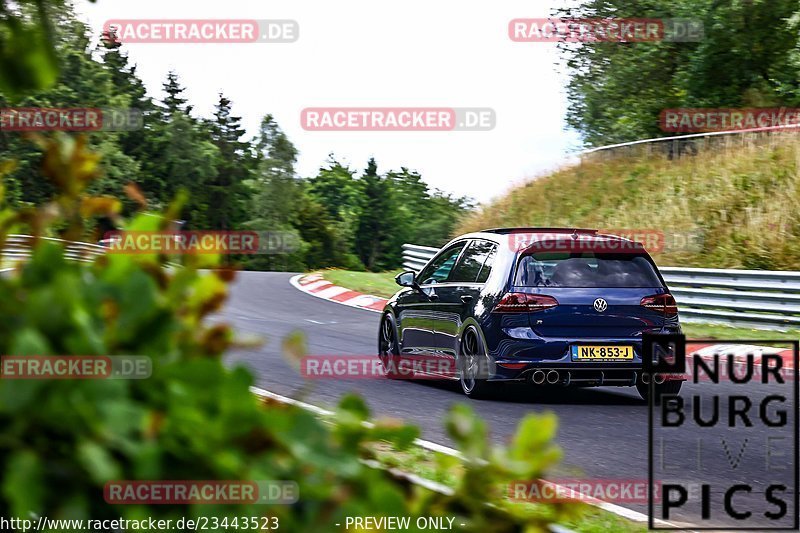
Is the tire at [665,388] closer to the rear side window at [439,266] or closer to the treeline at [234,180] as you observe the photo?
the rear side window at [439,266]

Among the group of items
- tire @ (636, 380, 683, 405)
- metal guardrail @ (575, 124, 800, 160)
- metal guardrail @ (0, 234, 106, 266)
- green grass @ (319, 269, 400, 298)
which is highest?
metal guardrail @ (575, 124, 800, 160)

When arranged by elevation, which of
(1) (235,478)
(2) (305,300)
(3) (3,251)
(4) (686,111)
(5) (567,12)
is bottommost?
(2) (305,300)

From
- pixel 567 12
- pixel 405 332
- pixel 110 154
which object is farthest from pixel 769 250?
pixel 110 154

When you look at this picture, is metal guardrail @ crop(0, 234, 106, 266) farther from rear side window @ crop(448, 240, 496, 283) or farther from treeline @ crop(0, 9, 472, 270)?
treeline @ crop(0, 9, 472, 270)

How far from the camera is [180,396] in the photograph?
1573 mm

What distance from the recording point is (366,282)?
2891 cm

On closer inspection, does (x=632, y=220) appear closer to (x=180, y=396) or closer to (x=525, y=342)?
(x=525, y=342)

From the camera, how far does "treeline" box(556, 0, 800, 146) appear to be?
3234 cm

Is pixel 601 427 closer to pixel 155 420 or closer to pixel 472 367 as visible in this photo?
pixel 472 367

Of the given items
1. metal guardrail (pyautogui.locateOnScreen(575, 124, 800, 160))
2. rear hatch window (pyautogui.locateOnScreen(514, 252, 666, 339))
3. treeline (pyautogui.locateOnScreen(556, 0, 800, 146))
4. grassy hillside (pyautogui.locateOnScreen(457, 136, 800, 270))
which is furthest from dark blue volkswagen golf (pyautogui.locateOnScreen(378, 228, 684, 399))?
treeline (pyautogui.locateOnScreen(556, 0, 800, 146))

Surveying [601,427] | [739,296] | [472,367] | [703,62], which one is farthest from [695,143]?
[601,427]

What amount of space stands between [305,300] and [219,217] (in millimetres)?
86482

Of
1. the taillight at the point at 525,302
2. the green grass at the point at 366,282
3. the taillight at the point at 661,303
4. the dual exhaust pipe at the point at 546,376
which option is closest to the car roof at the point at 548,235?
the taillight at the point at 525,302

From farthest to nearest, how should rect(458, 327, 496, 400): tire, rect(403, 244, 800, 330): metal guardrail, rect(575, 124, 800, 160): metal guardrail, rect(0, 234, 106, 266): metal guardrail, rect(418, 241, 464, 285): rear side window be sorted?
rect(575, 124, 800, 160): metal guardrail
rect(403, 244, 800, 330): metal guardrail
rect(418, 241, 464, 285): rear side window
rect(458, 327, 496, 400): tire
rect(0, 234, 106, 266): metal guardrail
